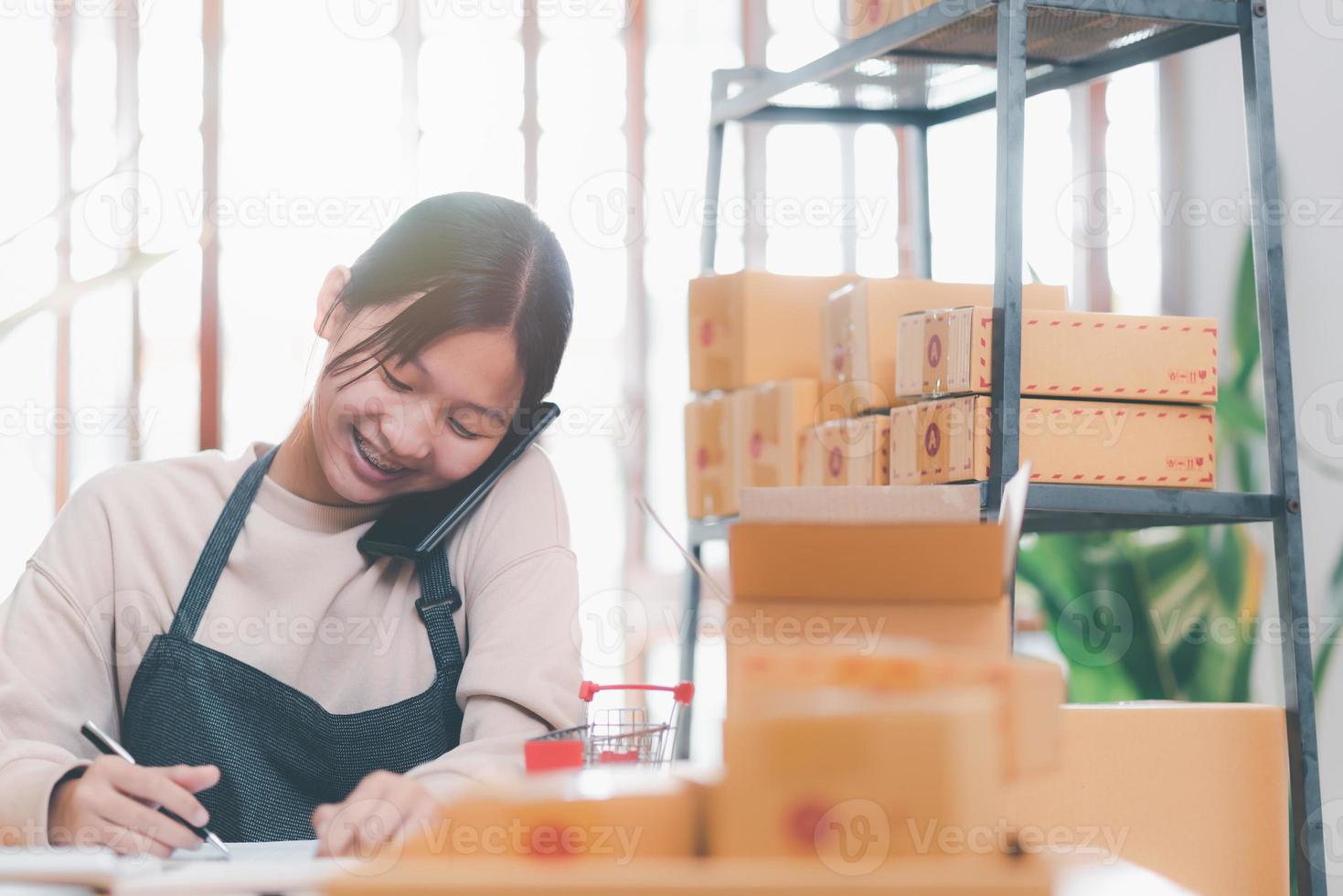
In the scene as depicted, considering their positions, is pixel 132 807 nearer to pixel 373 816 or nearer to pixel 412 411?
pixel 373 816

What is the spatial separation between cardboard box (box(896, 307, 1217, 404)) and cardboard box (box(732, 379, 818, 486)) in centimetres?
37

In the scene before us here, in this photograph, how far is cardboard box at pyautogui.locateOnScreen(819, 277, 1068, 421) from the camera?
5.96ft

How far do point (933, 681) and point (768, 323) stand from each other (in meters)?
1.59

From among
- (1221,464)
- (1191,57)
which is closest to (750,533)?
(1221,464)

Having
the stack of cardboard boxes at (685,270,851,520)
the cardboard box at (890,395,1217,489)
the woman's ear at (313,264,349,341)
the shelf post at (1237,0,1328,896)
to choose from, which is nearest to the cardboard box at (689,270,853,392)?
the stack of cardboard boxes at (685,270,851,520)

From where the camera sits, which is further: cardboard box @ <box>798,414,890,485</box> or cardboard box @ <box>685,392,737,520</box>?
cardboard box @ <box>685,392,737,520</box>

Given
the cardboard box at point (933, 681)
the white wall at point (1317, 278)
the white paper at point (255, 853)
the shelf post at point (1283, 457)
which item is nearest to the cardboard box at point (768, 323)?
the shelf post at point (1283, 457)

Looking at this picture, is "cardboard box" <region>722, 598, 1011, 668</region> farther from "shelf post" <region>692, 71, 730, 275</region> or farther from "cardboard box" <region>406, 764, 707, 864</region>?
"shelf post" <region>692, 71, 730, 275</region>

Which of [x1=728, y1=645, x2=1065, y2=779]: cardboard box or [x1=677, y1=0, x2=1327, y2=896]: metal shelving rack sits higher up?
[x1=677, y1=0, x2=1327, y2=896]: metal shelving rack

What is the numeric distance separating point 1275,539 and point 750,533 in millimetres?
1149

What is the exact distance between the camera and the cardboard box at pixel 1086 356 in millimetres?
1583

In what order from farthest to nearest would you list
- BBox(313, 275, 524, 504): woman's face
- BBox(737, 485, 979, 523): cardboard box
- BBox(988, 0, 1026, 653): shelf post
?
BBox(988, 0, 1026, 653): shelf post
BBox(313, 275, 524, 504): woman's face
BBox(737, 485, 979, 523): cardboard box

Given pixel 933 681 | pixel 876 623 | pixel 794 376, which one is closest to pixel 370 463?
pixel 876 623

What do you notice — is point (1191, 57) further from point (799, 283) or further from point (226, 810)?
point (226, 810)
